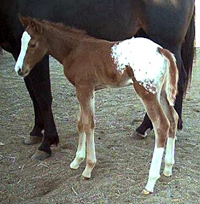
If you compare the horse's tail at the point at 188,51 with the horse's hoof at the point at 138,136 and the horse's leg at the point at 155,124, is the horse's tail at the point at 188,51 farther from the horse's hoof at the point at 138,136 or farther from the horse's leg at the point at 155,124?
the horse's leg at the point at 155,124

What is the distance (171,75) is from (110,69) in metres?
0.37

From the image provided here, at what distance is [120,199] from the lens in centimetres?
289

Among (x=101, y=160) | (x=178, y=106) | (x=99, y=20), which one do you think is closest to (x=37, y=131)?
(x=101, y=160)

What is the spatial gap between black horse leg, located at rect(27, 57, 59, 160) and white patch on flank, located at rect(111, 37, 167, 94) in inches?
39.5

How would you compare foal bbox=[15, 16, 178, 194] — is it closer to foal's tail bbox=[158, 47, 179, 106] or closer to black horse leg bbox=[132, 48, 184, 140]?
foal's tail bbox=[158, 47, 179, 106]

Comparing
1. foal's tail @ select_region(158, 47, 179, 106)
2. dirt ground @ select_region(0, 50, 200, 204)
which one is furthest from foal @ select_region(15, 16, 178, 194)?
dirt ground @ select_region(0, 50, 200, 204)

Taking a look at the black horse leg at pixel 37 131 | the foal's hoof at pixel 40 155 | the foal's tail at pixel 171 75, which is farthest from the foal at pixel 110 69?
the black horse leg at pixel 37 131

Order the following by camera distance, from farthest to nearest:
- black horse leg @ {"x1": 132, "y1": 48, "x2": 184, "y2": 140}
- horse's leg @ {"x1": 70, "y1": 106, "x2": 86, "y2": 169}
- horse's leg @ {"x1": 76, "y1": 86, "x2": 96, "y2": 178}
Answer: black horse leg @ {"x1": 132, "y1": 48, "x2": 184, "y2": 140}, horse's leg @ {"x1": 70, "y1": 106, "x2": 86, "y2": 169}, horse's leg @ {"x1": 76, "y1": 86, "x2": 96, "y2": 178}

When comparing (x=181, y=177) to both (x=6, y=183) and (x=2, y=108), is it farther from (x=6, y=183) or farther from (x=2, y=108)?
(x=2, y=108)

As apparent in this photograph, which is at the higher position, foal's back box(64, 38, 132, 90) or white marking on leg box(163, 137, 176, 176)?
foal's back box(64, 38, 132, 90)

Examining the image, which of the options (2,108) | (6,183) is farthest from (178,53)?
(2,108)

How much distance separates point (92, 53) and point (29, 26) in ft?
1.53

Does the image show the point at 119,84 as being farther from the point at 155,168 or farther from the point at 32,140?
the point at 32,140

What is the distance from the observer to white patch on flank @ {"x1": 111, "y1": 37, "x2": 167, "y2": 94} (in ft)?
8.93
